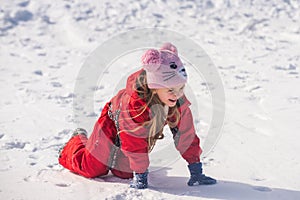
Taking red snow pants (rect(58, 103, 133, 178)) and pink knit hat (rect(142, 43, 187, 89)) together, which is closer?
pink knit hat (rect(142, 43, 187, 89))

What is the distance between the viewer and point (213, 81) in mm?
3787

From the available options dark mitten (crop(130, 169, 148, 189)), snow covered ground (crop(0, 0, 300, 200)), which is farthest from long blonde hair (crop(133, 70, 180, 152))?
snow covered ground (crop(0, 0, 300, 200))

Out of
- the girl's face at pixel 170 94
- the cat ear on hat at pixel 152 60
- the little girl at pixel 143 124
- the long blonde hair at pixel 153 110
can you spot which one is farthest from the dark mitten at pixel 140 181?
the cat ear on hat at pixel 152 60

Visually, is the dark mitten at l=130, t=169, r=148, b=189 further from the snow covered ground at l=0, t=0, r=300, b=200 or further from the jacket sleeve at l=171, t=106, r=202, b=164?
the jacket sleeve at l=171, t=106, r=202, b=164

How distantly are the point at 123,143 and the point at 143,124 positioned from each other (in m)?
0.14

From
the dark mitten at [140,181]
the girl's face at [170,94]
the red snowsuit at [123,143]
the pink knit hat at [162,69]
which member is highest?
the pink knit hat at [162,69]

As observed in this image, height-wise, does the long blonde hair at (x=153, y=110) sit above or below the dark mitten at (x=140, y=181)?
above

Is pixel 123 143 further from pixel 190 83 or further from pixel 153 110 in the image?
pixel 190 83

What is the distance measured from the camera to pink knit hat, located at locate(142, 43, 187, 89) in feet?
6.54

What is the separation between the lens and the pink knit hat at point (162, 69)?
1.99 meters

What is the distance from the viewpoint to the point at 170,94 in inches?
81.4

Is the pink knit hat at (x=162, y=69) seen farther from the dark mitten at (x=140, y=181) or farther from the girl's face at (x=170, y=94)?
the dark mitten at (x=140, y=181)

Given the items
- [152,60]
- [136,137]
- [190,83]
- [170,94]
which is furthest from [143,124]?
[190,83]

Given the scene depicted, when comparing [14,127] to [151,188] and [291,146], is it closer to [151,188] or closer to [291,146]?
[151,188]
